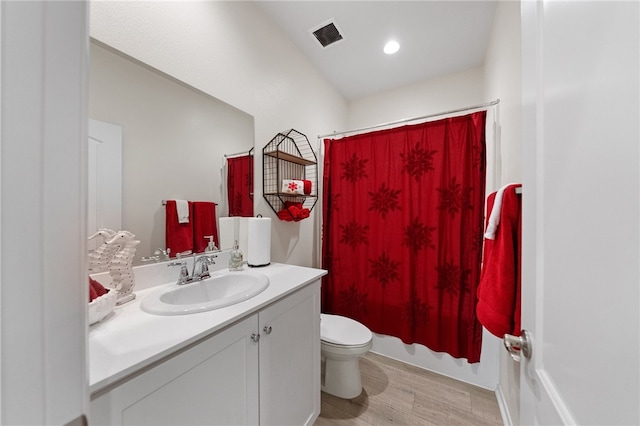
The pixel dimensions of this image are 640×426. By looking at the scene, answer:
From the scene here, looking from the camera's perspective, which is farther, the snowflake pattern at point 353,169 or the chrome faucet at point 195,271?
the snowflake pattern at point 353,169

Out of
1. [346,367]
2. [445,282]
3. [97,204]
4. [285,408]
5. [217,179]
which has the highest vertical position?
[217,179]

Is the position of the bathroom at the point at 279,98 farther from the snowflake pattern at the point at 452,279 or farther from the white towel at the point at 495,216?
the snowflake pattern at the point at 452,279

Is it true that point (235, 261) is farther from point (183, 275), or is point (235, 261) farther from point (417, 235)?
point (417, 235)

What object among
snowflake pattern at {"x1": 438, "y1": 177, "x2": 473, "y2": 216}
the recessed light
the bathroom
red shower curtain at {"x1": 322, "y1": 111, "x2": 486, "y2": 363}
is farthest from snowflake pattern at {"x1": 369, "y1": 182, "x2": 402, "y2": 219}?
the recessed light

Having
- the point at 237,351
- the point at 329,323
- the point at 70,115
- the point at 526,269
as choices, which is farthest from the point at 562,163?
the point at 329,323

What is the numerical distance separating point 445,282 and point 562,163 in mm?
1490

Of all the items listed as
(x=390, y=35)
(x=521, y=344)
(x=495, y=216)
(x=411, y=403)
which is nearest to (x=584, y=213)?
(x=521, y=344)

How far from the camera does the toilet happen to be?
57.1 inches

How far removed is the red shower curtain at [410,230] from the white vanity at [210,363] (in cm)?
91

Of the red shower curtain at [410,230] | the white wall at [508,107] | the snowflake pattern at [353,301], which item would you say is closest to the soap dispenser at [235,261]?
the red shower curtain at [410,230]

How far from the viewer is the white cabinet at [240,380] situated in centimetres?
60

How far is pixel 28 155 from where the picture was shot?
0.26m

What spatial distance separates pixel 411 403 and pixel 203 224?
5.65 ft

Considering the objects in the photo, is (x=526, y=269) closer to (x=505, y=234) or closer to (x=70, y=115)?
(x=505, y=234)
